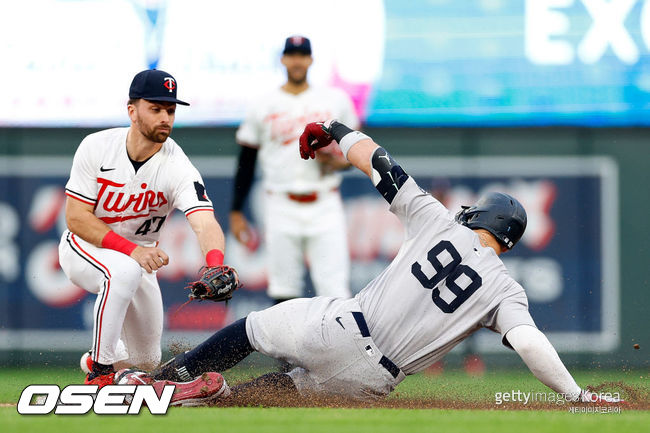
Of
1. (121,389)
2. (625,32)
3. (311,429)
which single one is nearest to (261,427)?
(311,429)

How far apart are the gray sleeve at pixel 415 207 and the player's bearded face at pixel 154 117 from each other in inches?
53.5

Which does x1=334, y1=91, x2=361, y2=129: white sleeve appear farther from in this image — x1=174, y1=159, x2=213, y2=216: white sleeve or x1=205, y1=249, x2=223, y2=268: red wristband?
x1=205, y1=249, x2=223, y2=268: red wristband

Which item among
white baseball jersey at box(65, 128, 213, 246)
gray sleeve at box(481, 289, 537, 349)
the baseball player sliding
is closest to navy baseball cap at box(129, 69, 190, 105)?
white baseball jersey at box(65, 128, 213, 246)

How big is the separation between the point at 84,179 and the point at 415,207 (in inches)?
70.8

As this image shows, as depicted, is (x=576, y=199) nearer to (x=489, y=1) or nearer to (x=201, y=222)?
(x=489, y=1)

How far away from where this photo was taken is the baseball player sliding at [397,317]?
4734mm

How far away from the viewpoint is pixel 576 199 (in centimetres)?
854

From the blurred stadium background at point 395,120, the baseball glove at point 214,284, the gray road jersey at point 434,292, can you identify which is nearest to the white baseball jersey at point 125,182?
the baseball glove at point 214,284

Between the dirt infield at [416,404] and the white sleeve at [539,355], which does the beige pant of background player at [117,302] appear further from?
the white sleeve at [539,355]

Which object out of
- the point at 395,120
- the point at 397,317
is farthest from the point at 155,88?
the point at 395,120

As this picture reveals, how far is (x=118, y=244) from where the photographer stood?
5.40 metres

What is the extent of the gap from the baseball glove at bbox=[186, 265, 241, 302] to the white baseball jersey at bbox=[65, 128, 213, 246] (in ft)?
1.63

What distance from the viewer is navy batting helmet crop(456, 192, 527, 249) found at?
498cm

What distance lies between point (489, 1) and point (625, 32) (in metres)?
1.09
